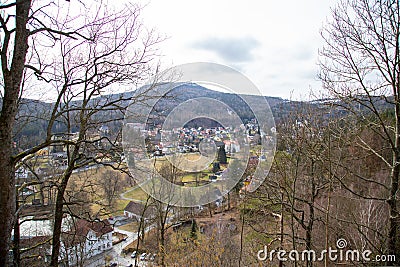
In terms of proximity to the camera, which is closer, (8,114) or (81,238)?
(8,114)

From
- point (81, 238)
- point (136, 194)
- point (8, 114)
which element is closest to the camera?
point (8, 114)

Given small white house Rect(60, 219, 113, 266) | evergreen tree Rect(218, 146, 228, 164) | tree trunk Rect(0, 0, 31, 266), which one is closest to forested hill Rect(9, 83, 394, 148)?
evergreen tree Rect(218, 146, 228, 164)

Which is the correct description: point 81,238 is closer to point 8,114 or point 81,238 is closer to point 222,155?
point 222,155

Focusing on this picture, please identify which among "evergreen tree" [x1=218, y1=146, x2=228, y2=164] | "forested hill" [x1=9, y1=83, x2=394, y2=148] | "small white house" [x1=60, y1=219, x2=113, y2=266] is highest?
"forested hill" [x1=9, y1=83, x2=394, y2=148]

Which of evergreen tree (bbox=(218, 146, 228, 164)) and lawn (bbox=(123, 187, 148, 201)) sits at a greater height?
evergreen tree (bbox=(218, 146, 228, 164))

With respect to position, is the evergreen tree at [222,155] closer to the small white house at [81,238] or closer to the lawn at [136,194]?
the small white house at [81,238]

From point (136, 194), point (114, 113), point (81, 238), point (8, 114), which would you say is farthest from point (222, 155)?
point (81, 238)

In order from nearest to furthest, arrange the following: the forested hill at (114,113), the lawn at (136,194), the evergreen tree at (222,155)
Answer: the forested hill at (114,113) → the evergreen tree at (222,155) → the lawn at (136,194)

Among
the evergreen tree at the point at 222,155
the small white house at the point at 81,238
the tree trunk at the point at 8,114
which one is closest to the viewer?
the tree trunk at the point at 8,114

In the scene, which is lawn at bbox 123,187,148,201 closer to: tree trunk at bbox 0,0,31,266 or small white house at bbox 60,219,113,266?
small white house at bbox 60,219,113,266

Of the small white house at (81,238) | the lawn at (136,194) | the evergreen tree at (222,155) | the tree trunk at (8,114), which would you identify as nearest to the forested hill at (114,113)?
the evergreen tree at (222,155)

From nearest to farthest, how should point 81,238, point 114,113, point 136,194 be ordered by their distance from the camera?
point 114,113, point 81,238, point 136,194

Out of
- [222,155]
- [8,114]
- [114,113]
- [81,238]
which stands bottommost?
[81,238]
